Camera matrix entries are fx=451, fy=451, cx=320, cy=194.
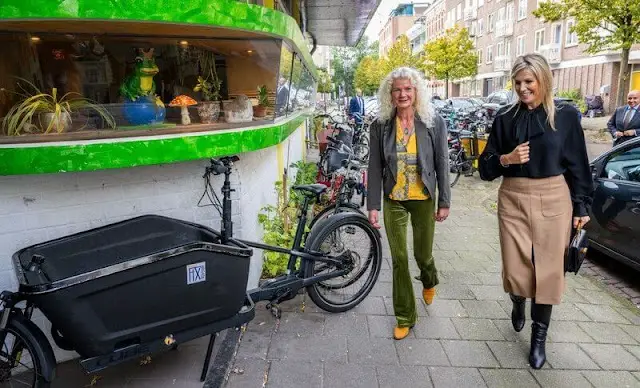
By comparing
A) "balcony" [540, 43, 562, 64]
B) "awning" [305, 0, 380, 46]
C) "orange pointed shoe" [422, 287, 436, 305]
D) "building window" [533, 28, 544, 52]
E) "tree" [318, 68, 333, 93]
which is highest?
"building window" [533, 28, 544, 52]

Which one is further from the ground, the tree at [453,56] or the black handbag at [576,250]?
the tree at [453,56]

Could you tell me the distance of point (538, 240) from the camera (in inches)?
118

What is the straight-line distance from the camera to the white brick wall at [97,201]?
2809 millimetres

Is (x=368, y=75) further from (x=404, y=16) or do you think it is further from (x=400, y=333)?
(x=400, y=333)

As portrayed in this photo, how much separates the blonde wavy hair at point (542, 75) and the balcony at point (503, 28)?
42.9 meters

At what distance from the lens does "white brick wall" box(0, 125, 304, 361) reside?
2.81 m

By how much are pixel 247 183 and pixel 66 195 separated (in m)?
1.33

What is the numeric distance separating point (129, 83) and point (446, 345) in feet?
9.60

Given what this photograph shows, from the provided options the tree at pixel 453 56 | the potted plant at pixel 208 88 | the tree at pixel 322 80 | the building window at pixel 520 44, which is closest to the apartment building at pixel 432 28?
the tree at pixel 453 56

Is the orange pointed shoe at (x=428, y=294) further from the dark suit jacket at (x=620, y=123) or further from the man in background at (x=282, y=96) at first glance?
the dark suit jacket at (x=620, y=123)

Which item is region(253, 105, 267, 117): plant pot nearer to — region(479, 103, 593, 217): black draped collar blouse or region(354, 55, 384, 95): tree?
region(479, 103, 593, 217): black draped collar blouse

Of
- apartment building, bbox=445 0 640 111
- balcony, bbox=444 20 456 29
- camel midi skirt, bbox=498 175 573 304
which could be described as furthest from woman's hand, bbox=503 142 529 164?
balcony, bbox=444 20 456 29

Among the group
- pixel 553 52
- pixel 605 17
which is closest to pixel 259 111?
pixel 605 17

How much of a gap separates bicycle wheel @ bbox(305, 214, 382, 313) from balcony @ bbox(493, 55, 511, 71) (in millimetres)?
42445
